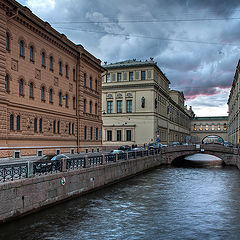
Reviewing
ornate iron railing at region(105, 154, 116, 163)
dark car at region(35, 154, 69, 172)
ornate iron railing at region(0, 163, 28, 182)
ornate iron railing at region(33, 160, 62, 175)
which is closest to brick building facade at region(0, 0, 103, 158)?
ornate iron railing at region(105, 154, 116, 163)

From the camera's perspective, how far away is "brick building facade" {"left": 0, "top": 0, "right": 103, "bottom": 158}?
28766 millimetres

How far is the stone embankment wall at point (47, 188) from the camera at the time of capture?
14492mm

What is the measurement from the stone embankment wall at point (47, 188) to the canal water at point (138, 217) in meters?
0.47

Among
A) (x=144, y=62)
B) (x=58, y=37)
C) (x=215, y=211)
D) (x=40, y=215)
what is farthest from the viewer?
(x=144, y=62)

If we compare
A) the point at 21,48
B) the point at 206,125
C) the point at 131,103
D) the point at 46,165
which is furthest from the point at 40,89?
the point at 206,125

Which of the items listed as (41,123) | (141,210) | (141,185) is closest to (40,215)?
(141,210)

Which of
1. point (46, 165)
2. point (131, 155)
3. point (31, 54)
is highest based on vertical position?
point (31, 54)

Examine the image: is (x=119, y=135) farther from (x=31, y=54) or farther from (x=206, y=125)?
(x=206, y=125)

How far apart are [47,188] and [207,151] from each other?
3610cm

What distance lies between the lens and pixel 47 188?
57.7ft

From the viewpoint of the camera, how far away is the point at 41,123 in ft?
113

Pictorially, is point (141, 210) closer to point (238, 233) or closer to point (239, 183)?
point (238, 233)

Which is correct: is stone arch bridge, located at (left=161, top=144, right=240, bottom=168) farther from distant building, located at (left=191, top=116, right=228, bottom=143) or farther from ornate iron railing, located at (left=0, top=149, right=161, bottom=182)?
distant building, located at (left=191, top=116, right=228, bottom=143)

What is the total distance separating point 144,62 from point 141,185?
46.8 metres
